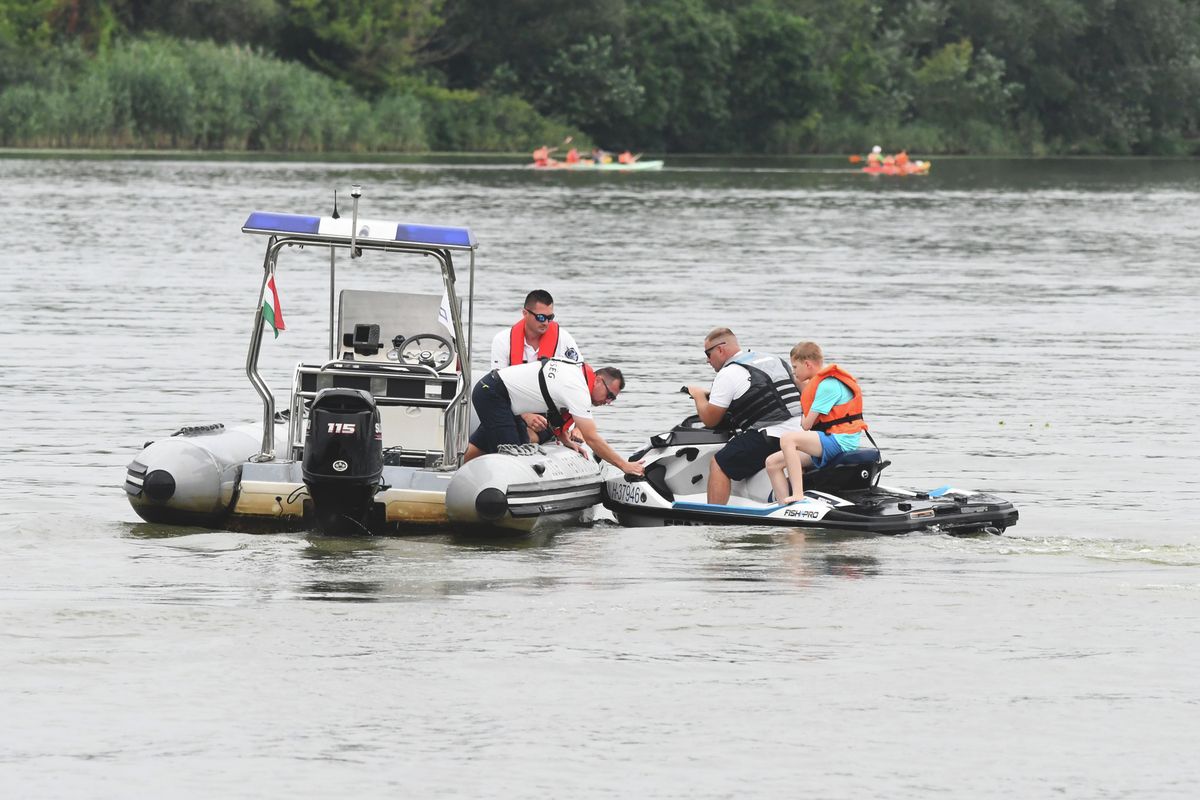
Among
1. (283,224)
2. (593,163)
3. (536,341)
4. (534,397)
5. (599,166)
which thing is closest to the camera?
(283,224)

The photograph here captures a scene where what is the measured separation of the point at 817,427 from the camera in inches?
534

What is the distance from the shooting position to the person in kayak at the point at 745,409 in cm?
1362

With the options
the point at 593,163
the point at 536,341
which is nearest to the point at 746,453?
the point at 536,341

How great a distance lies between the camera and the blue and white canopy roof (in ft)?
42.3

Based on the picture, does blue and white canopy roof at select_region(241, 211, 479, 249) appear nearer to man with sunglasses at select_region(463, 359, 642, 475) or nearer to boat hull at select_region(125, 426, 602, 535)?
man with sunglasses at select_region(463, 359, 642, 475)

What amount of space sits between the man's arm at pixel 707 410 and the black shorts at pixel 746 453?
0.17 meters

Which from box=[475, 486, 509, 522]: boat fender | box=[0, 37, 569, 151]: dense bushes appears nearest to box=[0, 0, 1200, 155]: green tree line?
box=[0, 37, 569, 151]: dense bushes

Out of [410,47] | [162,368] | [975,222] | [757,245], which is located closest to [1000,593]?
[162,368]

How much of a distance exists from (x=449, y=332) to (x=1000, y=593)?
13.4 ft

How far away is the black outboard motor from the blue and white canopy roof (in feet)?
3.39

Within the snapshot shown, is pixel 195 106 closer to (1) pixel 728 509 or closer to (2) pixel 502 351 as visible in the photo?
(2) pixel 502 351

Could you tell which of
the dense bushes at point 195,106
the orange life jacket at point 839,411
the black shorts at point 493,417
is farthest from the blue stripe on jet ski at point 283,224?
the dense bushes at point 195,106

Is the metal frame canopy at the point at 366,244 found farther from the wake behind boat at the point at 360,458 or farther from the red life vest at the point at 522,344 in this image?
the red life vest at the point at 522,344

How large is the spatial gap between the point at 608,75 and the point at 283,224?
79.8m
